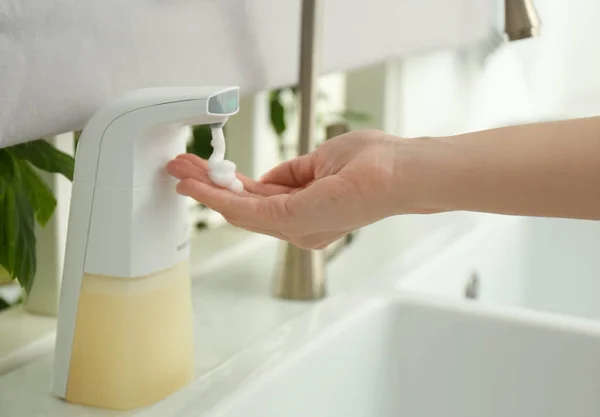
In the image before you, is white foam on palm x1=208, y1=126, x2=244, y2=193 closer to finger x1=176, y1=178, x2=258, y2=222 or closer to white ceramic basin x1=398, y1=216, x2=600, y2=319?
finger x1=176, y1=178, x2=258, y2=222

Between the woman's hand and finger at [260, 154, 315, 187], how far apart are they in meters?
0.06

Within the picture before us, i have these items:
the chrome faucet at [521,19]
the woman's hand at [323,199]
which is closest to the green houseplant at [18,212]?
the woman's hand at [323,199]

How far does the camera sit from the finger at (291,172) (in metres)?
0.63

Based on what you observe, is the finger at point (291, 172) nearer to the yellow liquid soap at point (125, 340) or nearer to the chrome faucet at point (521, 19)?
the yellow liquid soap at point (125, 340)

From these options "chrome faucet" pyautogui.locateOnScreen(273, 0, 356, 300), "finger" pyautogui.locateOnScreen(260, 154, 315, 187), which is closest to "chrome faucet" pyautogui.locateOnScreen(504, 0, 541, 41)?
"chrome faucet" pyautogui.locateOnScreen(273, 0, 356, 300)

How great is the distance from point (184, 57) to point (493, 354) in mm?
353

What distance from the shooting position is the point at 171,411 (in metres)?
0.54

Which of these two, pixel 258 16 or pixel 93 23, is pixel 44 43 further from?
pixel 258 16

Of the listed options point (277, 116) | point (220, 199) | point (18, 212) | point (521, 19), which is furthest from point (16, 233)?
point (277, 116)

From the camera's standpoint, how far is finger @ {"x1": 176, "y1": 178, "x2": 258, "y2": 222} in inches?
21.0

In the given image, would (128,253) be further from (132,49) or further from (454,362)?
(454,362)

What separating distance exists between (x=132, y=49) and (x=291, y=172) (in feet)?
0.47

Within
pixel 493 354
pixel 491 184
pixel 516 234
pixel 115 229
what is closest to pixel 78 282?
pixel 115 229

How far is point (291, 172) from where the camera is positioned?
633 mm
